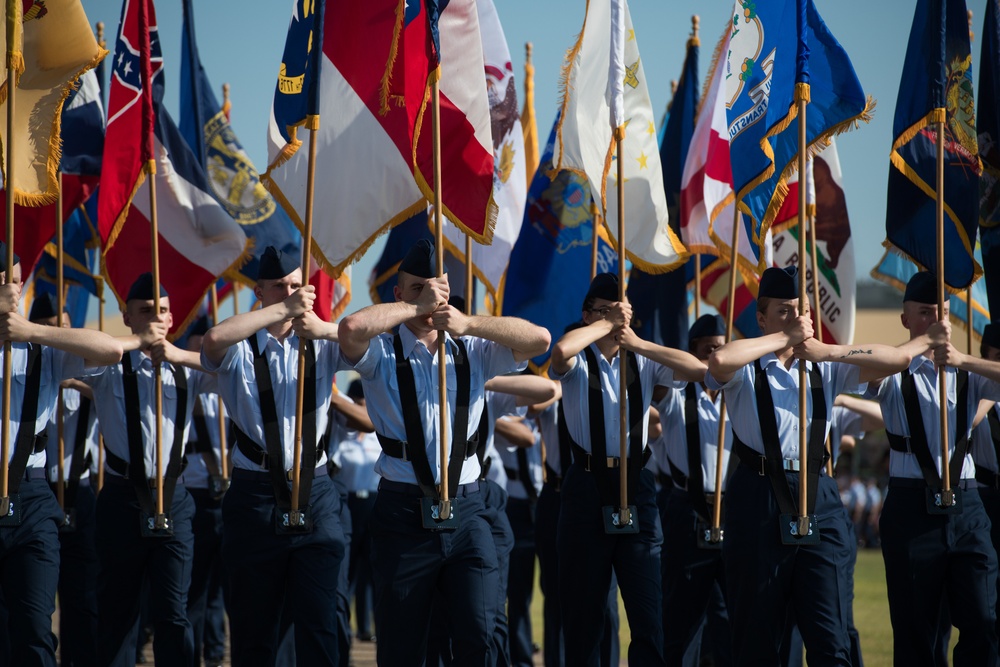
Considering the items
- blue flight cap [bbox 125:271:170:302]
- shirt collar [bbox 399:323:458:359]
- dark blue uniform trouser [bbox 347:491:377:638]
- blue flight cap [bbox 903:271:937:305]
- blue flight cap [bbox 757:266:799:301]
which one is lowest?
dark blue uniform trouser [bbox 347:491:377:638]

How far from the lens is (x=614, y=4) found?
319 inches

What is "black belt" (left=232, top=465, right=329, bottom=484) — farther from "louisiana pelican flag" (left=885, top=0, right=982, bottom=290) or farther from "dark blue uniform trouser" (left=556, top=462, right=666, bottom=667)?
"louisiana pelican flag" (left=885, top=0, right=982, bottom=290)

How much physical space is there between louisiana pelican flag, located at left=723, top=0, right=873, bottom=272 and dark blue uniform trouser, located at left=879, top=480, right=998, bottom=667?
188 cm

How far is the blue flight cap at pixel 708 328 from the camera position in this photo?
8.71 meters

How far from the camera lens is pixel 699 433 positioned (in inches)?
334

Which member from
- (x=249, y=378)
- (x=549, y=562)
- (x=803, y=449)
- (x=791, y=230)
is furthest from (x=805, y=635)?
(x=791, y=230)

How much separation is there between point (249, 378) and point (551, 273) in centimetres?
368

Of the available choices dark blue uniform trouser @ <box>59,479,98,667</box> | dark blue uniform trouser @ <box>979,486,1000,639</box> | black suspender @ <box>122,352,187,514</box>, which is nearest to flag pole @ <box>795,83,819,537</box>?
dark blue uniform trouser @ <box>979,486,1000,639</box>

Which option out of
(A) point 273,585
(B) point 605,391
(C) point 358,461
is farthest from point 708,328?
(C) point 358,461

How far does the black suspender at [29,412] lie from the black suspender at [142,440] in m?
0.71

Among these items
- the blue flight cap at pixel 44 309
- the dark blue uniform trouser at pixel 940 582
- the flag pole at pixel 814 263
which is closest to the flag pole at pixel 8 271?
the blue flight cap at pixel 44 309

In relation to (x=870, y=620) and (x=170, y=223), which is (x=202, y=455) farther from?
(x=870, y=620)

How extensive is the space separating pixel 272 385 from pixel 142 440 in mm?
1345

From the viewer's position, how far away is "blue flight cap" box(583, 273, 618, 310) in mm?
7473
